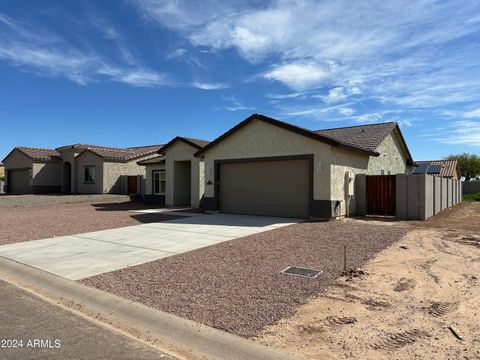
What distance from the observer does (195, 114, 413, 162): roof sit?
1461 cm

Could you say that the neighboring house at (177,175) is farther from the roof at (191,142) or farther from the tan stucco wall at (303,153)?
the tan stucco wall at (303,153)

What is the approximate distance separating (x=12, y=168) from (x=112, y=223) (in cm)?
2771

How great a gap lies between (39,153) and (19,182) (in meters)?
3.89

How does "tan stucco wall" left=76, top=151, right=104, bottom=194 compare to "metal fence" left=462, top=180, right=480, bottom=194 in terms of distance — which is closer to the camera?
"tan stucco wall" left=76, top=151, right=104, bottom=194

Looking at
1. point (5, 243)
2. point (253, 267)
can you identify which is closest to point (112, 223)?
point (5, 243)

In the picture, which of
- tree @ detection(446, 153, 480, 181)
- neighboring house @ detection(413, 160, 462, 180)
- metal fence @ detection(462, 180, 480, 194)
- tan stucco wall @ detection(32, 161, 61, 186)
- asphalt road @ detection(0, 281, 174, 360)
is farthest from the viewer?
tree @ detection(446, 153, 480, 181)

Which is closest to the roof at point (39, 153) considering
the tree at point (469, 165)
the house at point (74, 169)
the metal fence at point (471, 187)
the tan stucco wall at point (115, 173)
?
the house at point (74, 169)

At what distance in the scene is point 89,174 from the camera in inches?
1207

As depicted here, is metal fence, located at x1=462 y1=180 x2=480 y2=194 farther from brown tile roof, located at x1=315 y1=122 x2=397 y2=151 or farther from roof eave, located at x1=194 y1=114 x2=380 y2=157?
roof eave, located at x1=194 y1=114 x2=380 y2=157

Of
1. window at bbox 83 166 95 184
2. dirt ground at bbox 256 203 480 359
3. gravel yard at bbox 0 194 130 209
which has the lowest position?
dirt ground at bbox 256 203 480 359

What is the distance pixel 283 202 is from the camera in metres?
15.8

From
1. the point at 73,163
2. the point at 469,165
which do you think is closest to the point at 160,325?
the point at 73,163

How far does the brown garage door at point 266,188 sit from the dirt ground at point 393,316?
7.98 metres

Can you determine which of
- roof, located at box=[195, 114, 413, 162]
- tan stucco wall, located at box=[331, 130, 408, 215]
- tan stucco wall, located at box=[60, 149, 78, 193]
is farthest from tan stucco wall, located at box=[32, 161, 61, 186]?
tan stucco wall, located at box=[331, 130, 408, 215]
